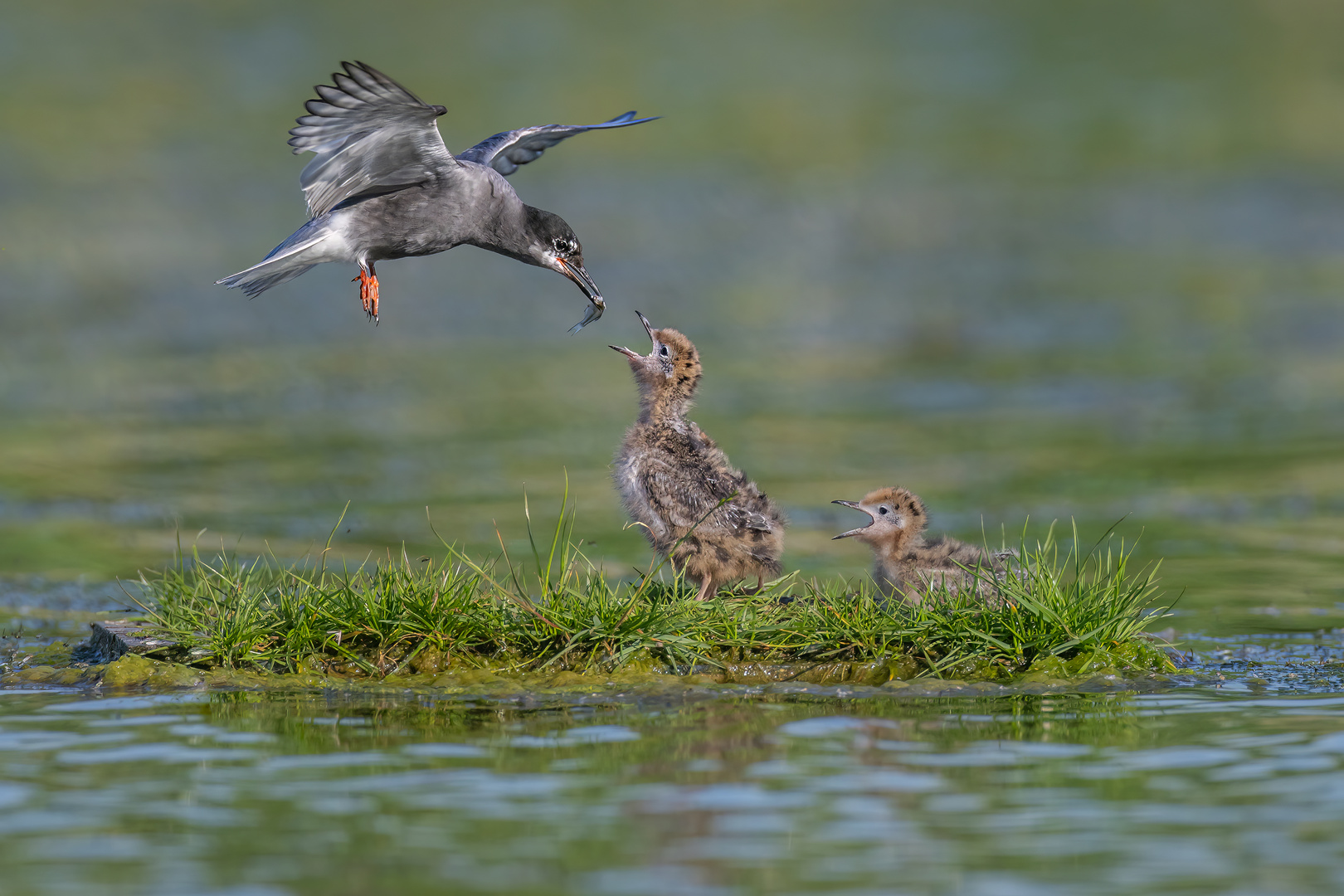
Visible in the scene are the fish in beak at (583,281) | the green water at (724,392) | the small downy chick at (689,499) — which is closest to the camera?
the green water at (724,392)

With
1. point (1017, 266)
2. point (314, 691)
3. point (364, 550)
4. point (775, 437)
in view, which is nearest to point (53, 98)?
point (1017, 266)

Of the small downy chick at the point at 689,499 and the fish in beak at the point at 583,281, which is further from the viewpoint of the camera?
the fish in beak at the point at 583,281

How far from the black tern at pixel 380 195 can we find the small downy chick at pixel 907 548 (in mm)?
1947

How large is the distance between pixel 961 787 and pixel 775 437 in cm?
1249

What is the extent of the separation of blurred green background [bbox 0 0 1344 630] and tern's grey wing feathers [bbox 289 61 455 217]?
358cm

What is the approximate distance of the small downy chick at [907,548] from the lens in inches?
399

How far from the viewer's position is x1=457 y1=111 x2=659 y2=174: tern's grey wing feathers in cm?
1163

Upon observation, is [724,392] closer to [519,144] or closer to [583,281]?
[519,144]

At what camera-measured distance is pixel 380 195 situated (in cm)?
1088

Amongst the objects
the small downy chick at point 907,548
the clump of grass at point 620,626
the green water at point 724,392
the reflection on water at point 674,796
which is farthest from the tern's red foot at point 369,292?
the small downy chick at point 907,548

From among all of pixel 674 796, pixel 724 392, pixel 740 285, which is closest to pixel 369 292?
pixel 674 796

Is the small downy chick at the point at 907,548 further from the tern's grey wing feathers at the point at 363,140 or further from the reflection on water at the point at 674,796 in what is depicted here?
the tern's grey wing feathers at the point at 363,140

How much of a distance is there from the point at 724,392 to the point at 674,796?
15.6 m

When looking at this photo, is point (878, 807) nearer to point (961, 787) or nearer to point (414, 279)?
point (961, 787)
